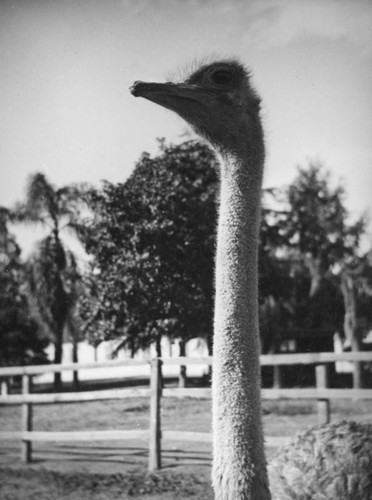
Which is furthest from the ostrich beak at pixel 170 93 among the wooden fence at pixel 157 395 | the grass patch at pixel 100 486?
the grass patch at pixel 100 486

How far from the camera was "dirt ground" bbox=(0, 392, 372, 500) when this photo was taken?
4965 mm

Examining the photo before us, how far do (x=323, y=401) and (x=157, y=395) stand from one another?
178cm

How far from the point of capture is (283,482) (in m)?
2.51

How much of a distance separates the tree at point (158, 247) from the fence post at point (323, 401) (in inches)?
228

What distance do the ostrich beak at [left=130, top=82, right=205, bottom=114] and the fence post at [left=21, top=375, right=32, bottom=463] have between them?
5.76m

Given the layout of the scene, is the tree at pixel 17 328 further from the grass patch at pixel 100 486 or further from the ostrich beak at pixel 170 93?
the ostrich beak at pixel 170 93

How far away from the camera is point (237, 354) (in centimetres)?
174

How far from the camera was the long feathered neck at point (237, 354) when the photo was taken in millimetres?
1671

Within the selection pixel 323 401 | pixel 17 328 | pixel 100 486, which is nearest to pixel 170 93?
pixel 323 401

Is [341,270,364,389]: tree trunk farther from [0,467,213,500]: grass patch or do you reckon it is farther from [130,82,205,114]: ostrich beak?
[130,82,205,114]: ostrich beak

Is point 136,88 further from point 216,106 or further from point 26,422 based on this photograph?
point 26,422

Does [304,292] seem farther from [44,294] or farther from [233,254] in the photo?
[233,254]

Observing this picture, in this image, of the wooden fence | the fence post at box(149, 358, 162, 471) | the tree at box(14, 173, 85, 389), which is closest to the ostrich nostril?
the wooden fence

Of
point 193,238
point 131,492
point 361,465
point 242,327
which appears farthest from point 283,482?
point 193,238
